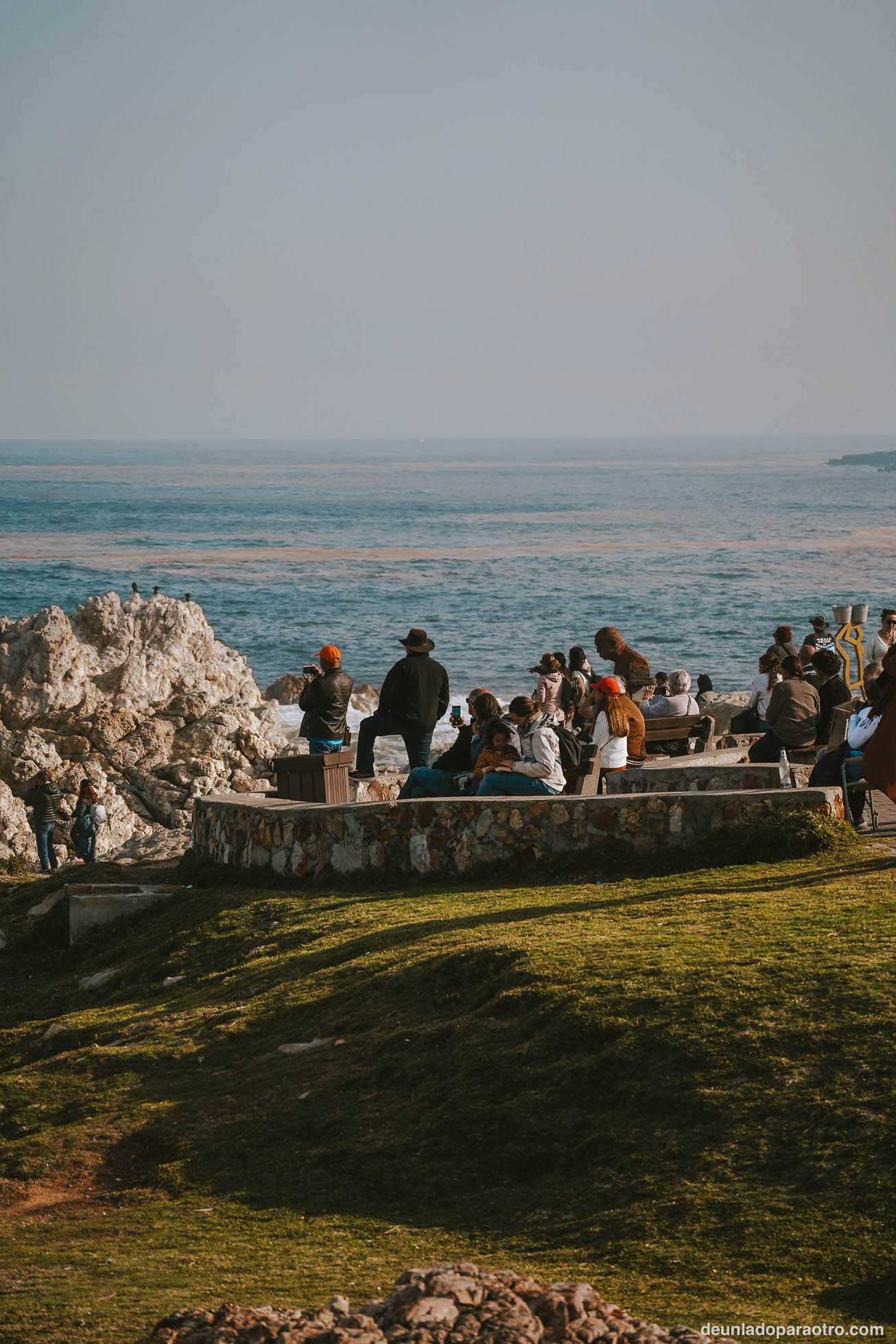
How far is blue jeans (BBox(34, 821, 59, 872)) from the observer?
60.2 feet

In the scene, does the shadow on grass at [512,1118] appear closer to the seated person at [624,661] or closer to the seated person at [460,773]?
the seated person at [460,773]

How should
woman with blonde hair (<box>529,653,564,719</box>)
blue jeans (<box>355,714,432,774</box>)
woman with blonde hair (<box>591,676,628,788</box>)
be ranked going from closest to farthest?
woman with blonde hair (<box>591,676,628,788</box>)
blue jeans (<box>355,714,432,774</box>)
woman with blonde hair (<box>529,653,564,719</box>)

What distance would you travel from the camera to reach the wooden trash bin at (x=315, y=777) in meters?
12.0

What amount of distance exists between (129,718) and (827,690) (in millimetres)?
14736

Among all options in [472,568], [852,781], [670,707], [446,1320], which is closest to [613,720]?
[852,781]

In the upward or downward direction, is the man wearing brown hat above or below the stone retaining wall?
above

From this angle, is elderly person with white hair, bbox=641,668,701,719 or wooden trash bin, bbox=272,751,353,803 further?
elderly person with white hair, bbox=641,668,701,719

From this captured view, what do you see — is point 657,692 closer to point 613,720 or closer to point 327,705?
point 327,705

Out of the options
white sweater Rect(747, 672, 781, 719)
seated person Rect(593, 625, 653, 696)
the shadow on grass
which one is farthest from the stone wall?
white sweater Rect(747, 672, 781, 719)

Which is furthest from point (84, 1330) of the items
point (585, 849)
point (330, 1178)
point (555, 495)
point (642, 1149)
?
point (555, 495)

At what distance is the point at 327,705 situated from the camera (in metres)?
13.0

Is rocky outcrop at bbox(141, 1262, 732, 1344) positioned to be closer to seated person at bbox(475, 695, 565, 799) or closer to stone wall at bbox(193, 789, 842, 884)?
stone wall at bbox(193, 789, 842, 884)

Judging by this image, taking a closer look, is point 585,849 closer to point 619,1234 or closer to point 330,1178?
point 330,1178

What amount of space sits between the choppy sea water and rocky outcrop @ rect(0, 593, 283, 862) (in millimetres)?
12859
